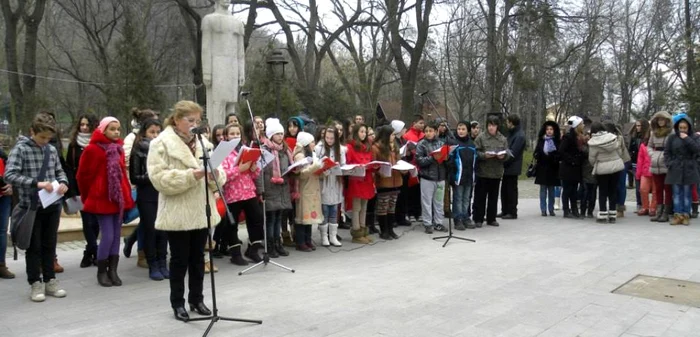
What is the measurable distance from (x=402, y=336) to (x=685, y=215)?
24.3 ft

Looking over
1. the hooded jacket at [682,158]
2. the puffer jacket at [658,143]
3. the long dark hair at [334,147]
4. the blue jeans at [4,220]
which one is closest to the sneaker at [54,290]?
the blue jeans at [4,220]

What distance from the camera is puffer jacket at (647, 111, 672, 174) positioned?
1012 centimetres

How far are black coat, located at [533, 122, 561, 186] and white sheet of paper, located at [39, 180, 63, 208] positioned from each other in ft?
26.9

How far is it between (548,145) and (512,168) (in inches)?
37.2

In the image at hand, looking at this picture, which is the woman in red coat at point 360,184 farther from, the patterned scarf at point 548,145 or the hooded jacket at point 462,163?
the patterned scarf at point 548,145

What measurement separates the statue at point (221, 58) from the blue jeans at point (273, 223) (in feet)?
21.5

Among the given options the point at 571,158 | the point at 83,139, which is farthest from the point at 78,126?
the point at 571,158

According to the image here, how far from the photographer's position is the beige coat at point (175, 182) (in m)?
4.58

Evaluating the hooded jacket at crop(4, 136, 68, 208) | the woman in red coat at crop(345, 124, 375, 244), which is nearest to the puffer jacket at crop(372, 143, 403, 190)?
the woman in red coat at crop(345, 124, 375, 244)

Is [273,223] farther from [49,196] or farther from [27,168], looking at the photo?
[27,168]

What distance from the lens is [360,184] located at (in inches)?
324

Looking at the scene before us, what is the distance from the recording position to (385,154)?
8539 millimetres

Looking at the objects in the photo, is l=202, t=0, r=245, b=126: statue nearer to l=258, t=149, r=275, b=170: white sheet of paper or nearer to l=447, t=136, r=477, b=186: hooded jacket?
l=447, t=136, r=477, b=186: hooded jacket

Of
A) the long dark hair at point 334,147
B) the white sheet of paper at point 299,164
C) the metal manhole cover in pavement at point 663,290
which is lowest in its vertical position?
the metal manhole cover in pavement at point 663,290
